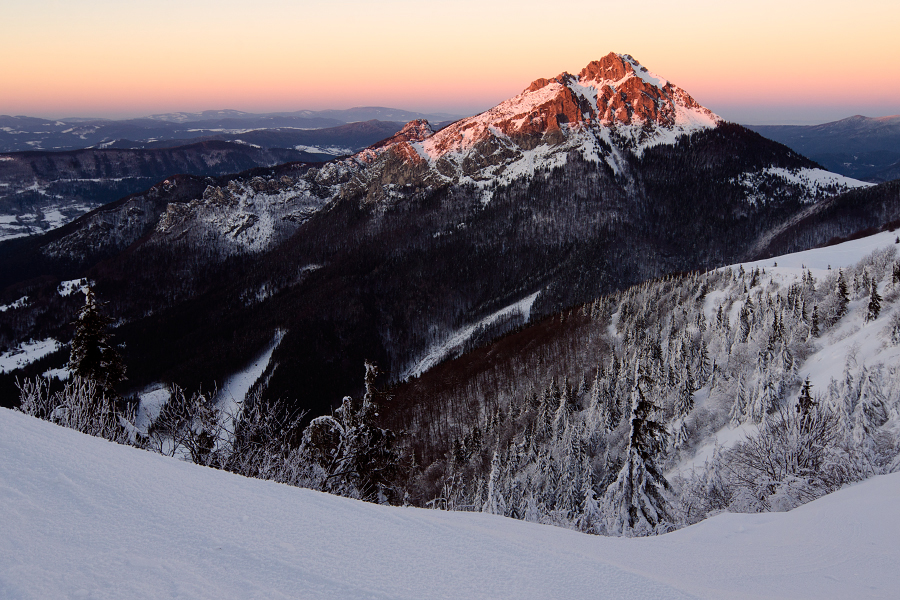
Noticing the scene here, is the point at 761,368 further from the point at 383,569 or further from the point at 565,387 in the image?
the point at 383,569

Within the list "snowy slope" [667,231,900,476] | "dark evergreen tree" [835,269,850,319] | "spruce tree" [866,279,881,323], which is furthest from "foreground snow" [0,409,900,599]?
"dark evergreen tree" [835,269,850,319]

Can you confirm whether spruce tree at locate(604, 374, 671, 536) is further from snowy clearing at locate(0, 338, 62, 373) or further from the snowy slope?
snowy clearing at locate(0, 338, 62, 373)

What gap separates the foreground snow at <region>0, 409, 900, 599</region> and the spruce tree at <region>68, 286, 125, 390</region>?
21.1 meters

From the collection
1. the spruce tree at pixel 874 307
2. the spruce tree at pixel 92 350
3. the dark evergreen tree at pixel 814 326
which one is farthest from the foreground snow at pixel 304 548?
the dark evergreen tree at pixel 814 326

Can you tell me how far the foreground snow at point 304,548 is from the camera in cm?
587

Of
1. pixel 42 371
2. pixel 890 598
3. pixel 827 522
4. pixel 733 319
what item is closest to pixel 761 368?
pixel 733 319

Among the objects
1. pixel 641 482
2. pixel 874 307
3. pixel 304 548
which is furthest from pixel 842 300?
pixel 304 548

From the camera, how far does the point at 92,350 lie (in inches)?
1150

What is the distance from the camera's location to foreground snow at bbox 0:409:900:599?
5.87 meters

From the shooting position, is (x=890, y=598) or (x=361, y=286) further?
(x=361, y=286)

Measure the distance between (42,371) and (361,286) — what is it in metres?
109

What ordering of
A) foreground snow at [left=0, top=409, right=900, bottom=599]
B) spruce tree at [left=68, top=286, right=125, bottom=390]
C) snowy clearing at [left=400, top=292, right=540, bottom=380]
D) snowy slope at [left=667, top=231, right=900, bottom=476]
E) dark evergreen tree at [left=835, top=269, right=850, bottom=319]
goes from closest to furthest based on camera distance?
foreground snow at [left=0, top=409, right=900, bottom=599] → spruce tree at [left=68, top=286, right=125, bottom=390] → snowy slope at [left=667, top=231, right=900, bottom=476] → dark evergreen tree at [left=835, top=269, right=850, bottom=319] → snowy clearing at [left=400, top=292, right=540, bottom=380]

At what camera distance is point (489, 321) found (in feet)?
529

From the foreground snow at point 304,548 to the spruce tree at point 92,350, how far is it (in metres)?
21.1
